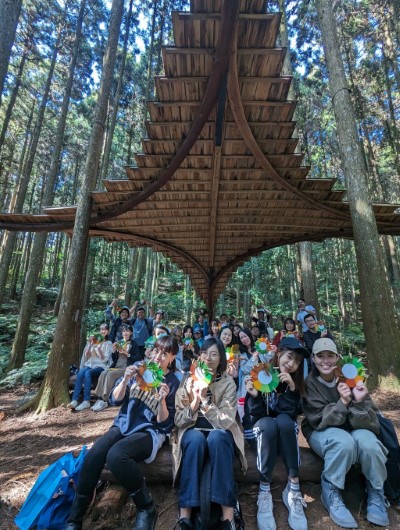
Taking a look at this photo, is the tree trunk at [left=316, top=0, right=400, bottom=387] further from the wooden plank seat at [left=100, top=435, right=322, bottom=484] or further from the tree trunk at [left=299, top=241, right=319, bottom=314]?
the tree trunk at [left=299, top=241, right=319, bottom=314]

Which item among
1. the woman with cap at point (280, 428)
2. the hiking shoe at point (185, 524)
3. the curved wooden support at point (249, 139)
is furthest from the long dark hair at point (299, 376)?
the curved wooden support at point (249, 139)

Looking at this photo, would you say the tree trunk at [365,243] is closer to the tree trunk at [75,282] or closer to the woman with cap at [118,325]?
the tree trunk at [75,282]

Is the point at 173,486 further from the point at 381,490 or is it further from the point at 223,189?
the point at 223,189

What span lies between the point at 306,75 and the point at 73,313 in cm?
1433

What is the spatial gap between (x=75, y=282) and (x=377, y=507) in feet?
16.5

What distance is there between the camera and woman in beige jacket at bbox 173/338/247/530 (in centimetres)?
186

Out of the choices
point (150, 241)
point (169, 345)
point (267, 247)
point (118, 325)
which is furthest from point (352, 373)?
point (267, 247)

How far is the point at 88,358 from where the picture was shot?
Result: 5320 mm

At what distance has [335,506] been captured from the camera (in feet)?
6.64

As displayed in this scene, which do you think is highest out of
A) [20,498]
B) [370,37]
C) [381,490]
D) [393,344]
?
[370,37]


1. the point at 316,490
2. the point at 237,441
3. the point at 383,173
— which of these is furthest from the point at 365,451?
the point at 383,173

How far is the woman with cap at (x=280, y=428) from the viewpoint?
203cm

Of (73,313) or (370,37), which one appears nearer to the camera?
(73,313)

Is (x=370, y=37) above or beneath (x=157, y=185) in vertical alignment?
above
